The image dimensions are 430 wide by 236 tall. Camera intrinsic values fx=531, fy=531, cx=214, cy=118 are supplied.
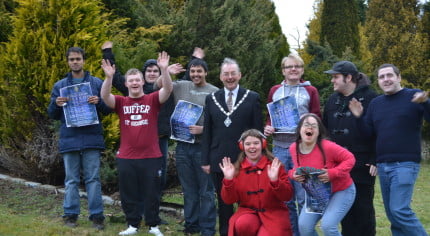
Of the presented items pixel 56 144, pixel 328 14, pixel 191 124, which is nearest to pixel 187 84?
pixel 191 124

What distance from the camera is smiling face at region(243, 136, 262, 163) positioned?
5234mm

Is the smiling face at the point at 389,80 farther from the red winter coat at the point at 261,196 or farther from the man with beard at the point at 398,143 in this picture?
the red winter coat at the point at 261,196

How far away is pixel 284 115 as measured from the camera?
5766 mm

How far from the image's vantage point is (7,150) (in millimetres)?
9086

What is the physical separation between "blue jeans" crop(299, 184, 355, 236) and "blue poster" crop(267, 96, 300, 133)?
37.9 inches

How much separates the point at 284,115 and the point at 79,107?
2376mm

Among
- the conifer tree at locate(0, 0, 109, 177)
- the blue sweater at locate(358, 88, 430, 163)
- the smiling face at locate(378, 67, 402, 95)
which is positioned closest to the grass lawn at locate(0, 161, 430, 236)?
the conifer tree at locate(0, 0, 109, 177)

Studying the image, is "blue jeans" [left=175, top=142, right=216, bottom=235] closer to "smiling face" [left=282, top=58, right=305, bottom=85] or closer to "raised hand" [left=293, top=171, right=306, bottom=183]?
"smiling face" [left=282, top=58, right=305, bottom=85]

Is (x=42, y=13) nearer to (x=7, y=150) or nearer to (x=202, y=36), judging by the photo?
(x=7, y=150)

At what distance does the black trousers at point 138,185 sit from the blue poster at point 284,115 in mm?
1428

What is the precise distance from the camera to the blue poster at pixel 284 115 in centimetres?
571

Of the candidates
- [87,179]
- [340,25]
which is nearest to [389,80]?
[87,179]

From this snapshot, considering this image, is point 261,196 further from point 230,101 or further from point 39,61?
point 39,61

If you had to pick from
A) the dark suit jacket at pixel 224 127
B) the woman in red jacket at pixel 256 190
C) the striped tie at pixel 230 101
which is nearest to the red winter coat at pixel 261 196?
the woman in red jacket at pixel 256 190
